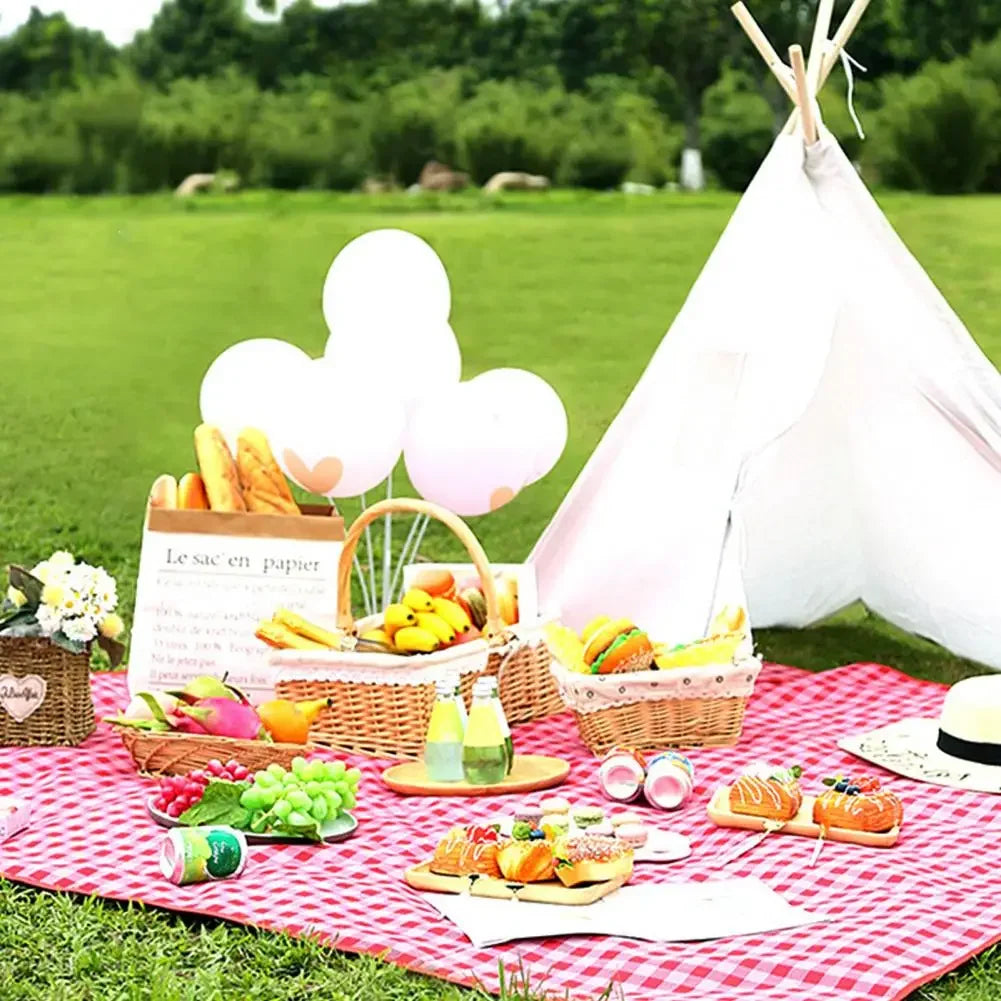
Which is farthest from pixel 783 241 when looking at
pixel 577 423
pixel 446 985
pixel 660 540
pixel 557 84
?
pixel 557 84

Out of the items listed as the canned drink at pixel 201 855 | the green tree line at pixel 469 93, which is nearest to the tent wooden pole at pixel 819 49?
the canned drink at pixel 201 855

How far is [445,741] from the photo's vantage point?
3.37 meters

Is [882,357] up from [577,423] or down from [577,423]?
up

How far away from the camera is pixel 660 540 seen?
4117 millimetres

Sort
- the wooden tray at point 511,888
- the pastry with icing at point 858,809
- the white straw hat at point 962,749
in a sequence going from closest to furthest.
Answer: the wooden tray at point 511,888, the pastry with icing at point 858,809, the white straw hat at point 962,749

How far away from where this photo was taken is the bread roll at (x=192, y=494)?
3.94 m

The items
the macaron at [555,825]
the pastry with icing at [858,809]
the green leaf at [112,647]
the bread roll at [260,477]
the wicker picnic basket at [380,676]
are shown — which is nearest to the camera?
the macaron at [555,825]

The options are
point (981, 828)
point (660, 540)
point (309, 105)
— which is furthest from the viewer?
point (309, 105)

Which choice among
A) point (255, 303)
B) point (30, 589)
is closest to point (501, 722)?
point (30, 589)

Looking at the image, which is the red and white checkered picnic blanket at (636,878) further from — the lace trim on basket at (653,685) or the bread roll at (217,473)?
the bread roll at (217,473)

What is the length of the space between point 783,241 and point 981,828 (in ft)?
4.77

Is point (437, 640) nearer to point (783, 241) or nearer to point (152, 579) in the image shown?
point (152, 579)

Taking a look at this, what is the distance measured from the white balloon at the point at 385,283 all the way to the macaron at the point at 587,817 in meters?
1.45

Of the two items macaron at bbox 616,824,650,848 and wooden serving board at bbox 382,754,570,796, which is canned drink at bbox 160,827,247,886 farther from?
macaron at bbox 616,824,650,848
